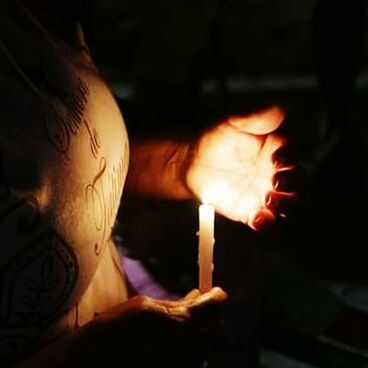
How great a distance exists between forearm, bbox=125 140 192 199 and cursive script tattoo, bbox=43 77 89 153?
36 cm

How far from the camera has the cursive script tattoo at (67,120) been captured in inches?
46.6

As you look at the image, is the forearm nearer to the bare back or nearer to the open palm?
the open palm

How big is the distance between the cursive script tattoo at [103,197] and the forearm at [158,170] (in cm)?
27

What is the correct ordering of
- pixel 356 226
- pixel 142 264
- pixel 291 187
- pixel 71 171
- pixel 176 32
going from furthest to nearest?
pixel 356 226 < pixel 176 32 < pixel 142 264 < pixel 291 187 < pixel 71 171

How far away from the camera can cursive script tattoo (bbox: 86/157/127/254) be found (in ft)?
4.14

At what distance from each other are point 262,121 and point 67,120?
413 mm

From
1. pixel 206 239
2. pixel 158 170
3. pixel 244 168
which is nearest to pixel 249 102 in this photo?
pixel 158 170

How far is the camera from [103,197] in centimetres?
130

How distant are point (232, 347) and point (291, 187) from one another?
55cm

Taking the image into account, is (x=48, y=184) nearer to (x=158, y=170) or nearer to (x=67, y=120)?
(x=67, y=120)

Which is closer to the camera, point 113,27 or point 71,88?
point 71,88

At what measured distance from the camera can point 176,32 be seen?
9.45ft

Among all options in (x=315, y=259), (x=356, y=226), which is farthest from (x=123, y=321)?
(x=356, y=226)

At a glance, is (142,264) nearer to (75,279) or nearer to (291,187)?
(291,187)
